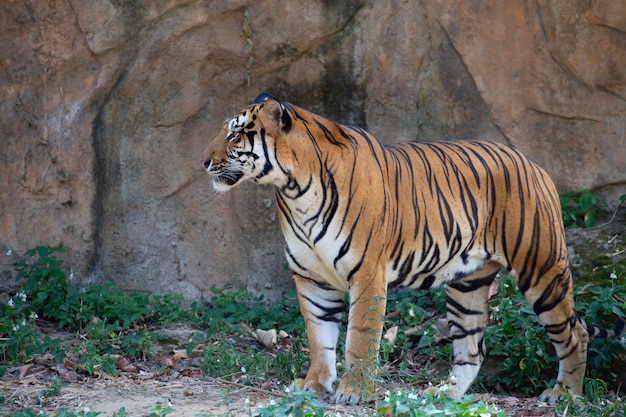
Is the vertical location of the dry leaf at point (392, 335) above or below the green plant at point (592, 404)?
above

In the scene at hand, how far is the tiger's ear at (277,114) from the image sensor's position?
505cm

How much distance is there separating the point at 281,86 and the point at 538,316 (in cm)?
274

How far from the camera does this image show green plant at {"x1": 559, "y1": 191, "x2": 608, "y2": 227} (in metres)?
7.08

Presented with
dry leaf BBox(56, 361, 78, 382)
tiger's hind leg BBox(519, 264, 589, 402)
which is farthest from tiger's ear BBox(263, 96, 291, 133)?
dry leaf BBox(56, 361, 78, 382)

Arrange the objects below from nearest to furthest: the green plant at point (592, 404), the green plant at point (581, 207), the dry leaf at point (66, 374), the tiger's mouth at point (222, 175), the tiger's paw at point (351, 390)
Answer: the green plant at point (592, 404), the tiger's paw at point (351, 390), the tiger's mouth at point (222, 175), the dry leaf at point (66, 374), the green plant at point (581, 207)

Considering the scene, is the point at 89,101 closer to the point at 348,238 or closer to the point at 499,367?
the point at 348,238

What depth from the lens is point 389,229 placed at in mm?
5211

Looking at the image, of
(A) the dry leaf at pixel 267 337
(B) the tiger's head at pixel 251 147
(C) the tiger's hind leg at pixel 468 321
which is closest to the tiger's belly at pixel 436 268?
(C) the tiger's hind leg at pixel 468 321

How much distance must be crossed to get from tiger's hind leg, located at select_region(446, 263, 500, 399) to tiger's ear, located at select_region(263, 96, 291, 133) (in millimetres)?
1569

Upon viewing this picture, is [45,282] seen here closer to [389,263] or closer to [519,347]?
[389,263]

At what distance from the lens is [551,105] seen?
717cm

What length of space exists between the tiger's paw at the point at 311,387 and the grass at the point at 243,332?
278 mm

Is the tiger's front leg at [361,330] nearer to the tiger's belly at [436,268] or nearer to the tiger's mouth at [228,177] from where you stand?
the tiger's belly at [436,268]

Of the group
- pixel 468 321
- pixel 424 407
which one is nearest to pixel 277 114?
pixel 468 321
